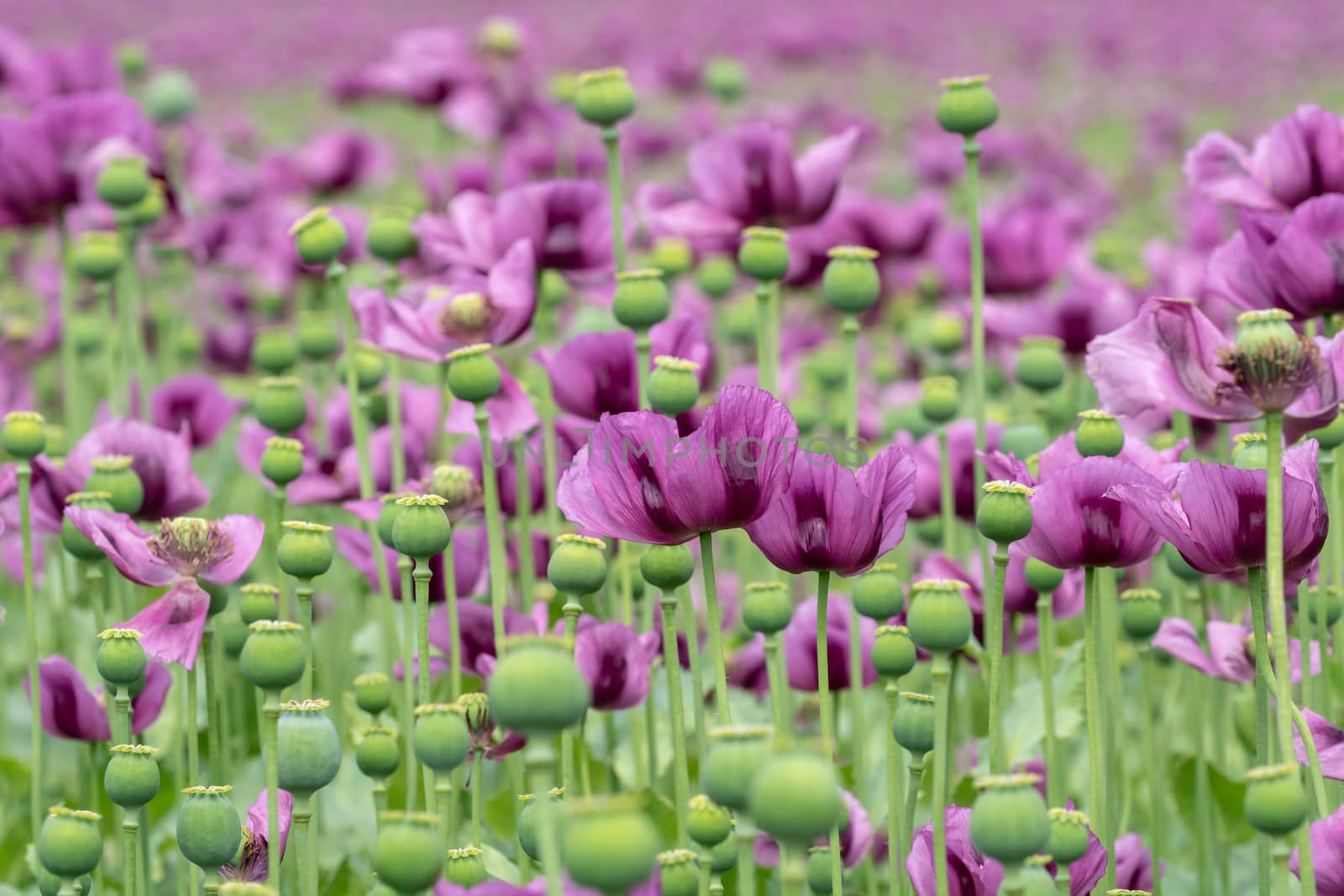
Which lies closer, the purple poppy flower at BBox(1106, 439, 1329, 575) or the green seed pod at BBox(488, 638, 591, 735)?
the green seed pod at BBox(488, 638, 591, 735)

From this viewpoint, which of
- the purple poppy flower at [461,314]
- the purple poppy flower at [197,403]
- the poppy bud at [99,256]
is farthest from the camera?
the purple poppy flower at [197,403]

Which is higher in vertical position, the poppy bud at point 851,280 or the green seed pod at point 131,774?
the poppy bud at point 851,280

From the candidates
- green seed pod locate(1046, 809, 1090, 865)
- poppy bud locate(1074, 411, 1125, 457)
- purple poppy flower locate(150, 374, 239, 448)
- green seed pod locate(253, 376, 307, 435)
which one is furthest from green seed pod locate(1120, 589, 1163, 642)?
purple poppy flower locate(150, 374, 239, 448)

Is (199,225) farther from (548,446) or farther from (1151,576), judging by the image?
(1151,576)

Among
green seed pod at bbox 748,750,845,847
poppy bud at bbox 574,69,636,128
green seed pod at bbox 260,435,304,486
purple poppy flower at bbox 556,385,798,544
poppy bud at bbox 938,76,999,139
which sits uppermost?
poppy bud at bbox 574,69,636,128

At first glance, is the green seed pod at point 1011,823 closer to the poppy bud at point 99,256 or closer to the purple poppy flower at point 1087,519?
the purple poppy flower at point 1087,519

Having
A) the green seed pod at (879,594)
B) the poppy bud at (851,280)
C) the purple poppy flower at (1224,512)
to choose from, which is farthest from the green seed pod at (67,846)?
the poppy bud at (851,280)

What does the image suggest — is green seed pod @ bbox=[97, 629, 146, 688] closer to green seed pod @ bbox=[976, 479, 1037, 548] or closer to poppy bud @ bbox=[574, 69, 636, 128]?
green seed pod @ bbox=[976, 479, 1037, 548]
